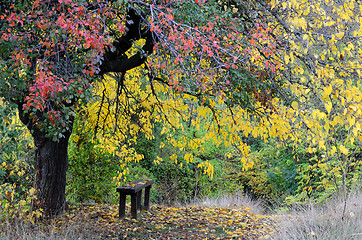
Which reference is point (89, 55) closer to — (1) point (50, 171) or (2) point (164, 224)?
(1) point (50, 171)

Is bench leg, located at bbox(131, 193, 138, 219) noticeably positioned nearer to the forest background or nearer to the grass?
the grass

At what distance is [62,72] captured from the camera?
13.6 feet

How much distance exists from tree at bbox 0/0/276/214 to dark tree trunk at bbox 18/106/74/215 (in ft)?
0.05

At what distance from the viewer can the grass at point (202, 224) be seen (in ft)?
15.2

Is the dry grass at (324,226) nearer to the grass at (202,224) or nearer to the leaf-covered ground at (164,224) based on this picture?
the grass at (202,224)

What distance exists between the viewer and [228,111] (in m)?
6.32

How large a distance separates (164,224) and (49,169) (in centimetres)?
223

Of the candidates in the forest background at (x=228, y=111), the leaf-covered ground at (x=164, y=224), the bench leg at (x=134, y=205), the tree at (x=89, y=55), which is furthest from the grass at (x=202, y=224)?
the tree at (x=89, y=55)

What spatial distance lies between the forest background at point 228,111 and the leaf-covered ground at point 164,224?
24.6 inches

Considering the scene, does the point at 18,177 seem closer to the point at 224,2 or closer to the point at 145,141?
the point at 224,2

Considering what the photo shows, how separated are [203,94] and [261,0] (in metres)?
1.82

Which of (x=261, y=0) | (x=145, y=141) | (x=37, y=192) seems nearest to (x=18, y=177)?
(x=37, y=192)

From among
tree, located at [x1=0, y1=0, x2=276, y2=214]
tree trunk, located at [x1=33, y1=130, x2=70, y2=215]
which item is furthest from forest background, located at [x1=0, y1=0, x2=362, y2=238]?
tree trunk, located at [x1=33, y1=130, x2=70, y2=215]

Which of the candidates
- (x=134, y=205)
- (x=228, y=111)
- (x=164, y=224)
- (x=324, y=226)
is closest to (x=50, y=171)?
(x=134, y=205)
